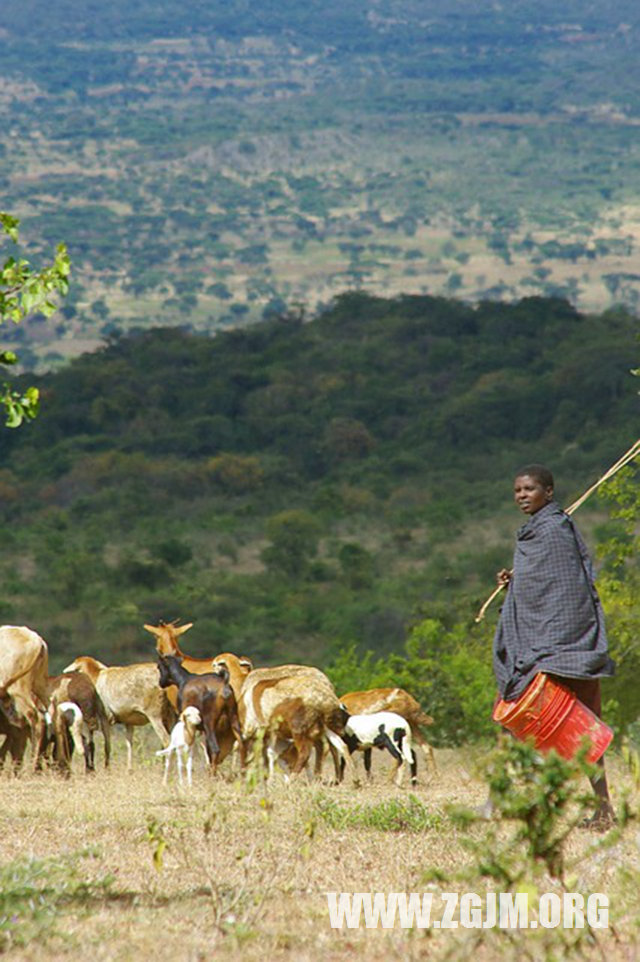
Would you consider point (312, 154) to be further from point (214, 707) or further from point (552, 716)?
point (552, 716)

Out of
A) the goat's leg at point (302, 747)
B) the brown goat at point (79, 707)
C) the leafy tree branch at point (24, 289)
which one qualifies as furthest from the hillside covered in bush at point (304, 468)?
the leafy tree branch at point (24, 289)

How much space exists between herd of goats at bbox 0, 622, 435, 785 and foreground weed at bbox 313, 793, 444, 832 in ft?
5.95

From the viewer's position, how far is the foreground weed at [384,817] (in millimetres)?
7910

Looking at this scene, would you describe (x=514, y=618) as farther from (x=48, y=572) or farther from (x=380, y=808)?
(x=48, y=572)

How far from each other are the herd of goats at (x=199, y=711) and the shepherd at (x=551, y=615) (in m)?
2.41

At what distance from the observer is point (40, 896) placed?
18.9 feet

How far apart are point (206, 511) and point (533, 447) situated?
16496mm

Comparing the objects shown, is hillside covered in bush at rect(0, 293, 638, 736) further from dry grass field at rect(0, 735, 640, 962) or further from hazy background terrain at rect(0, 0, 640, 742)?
dry grass field at rect(0, 735, 640, 962)

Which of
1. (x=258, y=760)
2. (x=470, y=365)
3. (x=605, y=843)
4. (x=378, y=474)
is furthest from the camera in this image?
A: (x=470, y=365)

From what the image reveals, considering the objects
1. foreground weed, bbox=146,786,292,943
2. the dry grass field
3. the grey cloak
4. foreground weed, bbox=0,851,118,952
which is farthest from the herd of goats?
foreground weed, bbox=0,851,118,952

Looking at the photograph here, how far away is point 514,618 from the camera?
26.5 feet

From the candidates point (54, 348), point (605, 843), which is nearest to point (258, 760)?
point (605, 843)

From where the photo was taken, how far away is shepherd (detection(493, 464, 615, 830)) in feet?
25.7

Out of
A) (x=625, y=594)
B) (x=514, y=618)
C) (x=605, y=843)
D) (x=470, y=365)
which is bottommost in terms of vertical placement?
(x=605, y=843)
